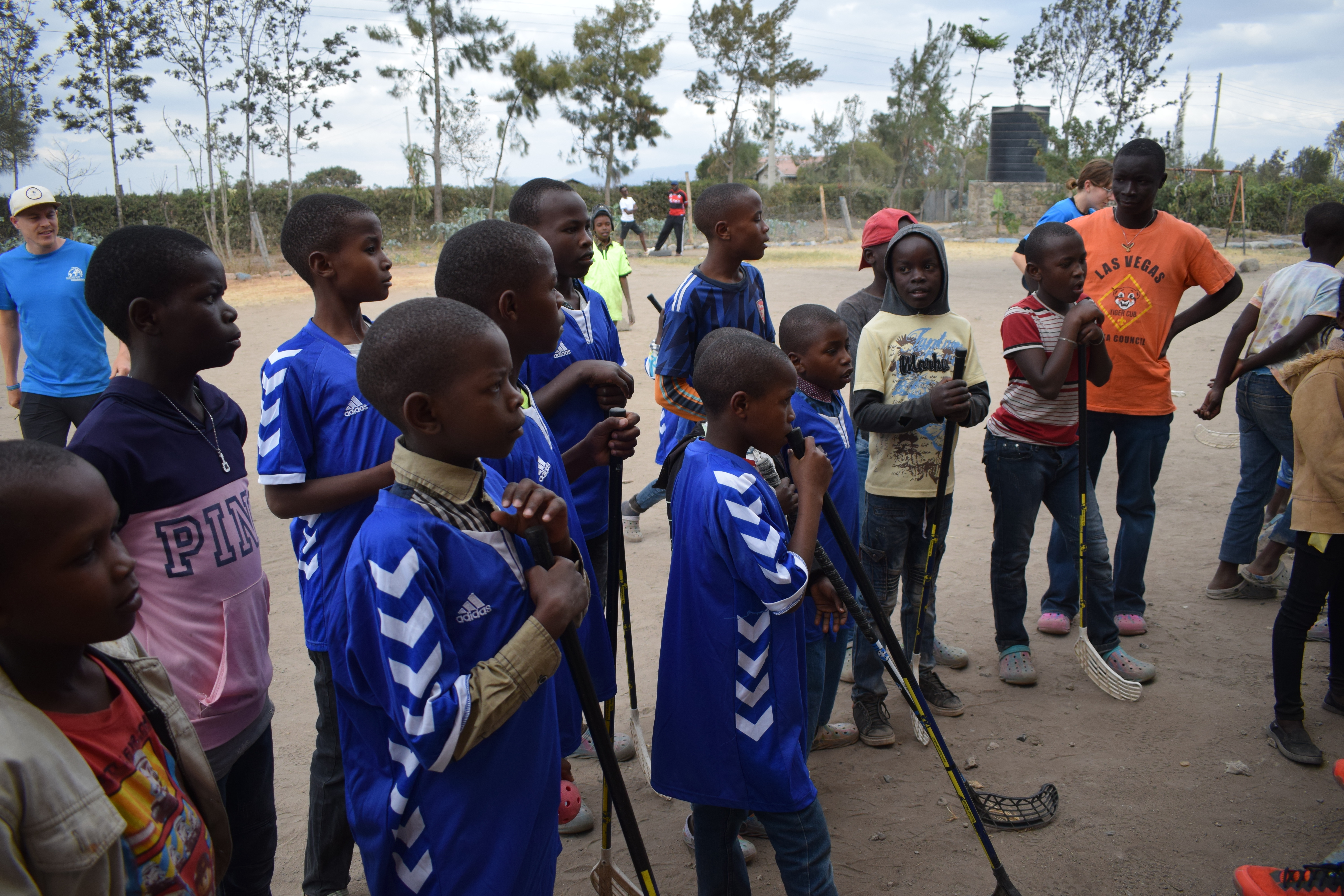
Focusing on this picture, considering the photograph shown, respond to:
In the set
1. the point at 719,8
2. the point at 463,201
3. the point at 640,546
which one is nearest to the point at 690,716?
the point at 640,546

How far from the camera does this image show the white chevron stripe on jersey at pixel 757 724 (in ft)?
7.27

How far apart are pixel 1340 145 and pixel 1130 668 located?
164 ft

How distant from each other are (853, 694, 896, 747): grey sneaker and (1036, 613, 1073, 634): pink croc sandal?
1276 mm

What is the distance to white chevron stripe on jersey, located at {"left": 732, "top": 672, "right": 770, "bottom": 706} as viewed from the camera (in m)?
2.23

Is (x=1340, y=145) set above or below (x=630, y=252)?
above

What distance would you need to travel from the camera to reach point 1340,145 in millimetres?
40906

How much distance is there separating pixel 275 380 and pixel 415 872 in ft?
4.66

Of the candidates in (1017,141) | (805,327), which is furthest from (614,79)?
(805,327)

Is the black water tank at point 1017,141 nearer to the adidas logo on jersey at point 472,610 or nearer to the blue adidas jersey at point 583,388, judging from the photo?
the blue adidas jersey at point 583,388

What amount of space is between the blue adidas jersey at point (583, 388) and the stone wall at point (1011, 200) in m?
33.7

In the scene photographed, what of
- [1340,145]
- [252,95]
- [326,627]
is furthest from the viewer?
[1340,145]

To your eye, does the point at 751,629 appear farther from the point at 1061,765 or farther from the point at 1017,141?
the point at 1017,141

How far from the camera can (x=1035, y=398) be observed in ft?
12.8

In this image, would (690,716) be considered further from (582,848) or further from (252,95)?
(252,95)
